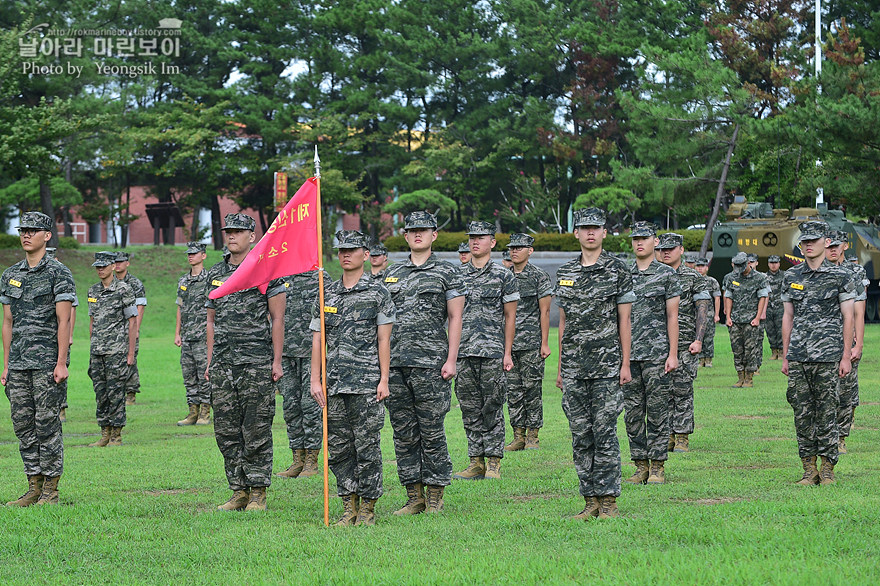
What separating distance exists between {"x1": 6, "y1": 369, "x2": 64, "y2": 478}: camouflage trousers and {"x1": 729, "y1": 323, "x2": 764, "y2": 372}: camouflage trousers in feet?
43.7

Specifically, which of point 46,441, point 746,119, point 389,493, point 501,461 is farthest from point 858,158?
point 46,441

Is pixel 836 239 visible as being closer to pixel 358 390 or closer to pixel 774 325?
pixel 358 390

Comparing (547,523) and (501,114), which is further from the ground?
(501,114)

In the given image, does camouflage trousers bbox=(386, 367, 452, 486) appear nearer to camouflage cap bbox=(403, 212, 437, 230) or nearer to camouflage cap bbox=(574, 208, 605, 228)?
camouflage cap bbox=(403, 212, 437, 230)

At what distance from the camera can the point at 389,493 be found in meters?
9.98

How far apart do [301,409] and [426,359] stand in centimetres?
291

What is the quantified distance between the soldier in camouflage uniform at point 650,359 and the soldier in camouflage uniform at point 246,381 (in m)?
3.37

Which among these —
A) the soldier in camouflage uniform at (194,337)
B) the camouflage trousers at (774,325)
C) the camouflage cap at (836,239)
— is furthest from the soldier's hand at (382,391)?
the camouflage trousers at (774,325)

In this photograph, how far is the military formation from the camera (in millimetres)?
8531

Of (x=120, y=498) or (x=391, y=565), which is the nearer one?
(x=391, y=565)

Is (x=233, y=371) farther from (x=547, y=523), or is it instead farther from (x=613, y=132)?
(x=613, y=132)

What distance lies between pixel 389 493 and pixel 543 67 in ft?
136

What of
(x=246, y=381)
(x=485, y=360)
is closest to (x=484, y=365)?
(x=485, y=360)

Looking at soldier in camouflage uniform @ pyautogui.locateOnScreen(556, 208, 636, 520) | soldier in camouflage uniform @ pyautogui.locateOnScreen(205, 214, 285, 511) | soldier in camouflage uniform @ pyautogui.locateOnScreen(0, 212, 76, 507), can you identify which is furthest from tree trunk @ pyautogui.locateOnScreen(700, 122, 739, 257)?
soldier in camouflage uniform @ pyautogui.locateOnScreen(0, 212, 76, 507)
